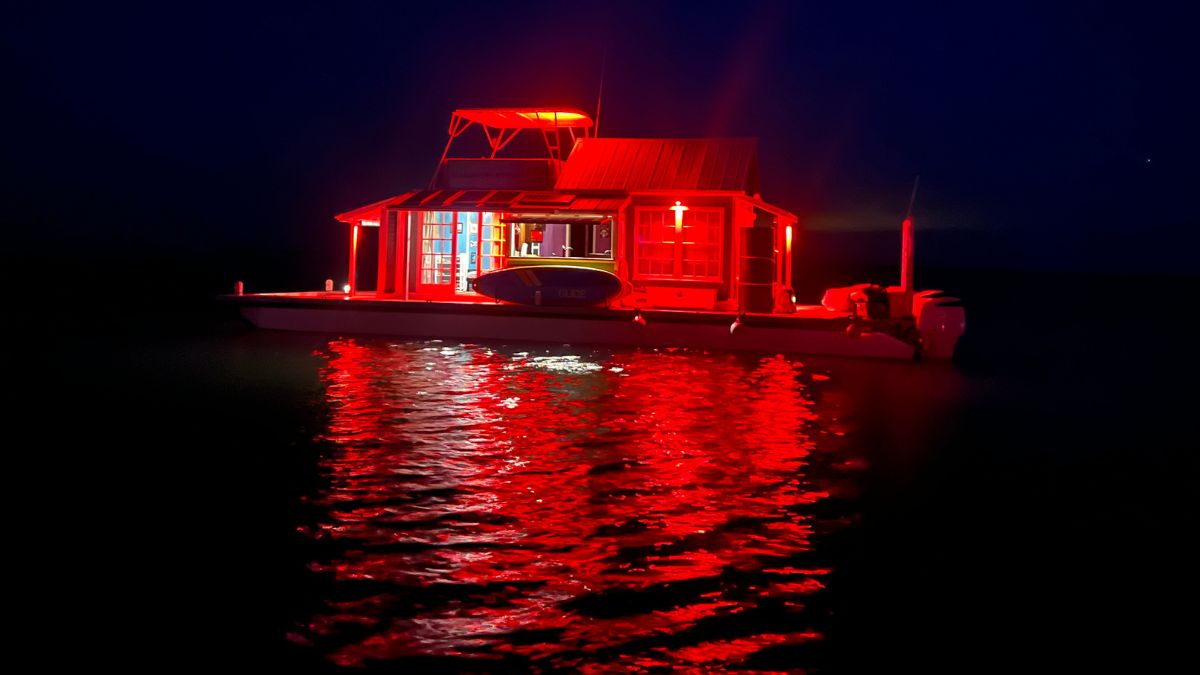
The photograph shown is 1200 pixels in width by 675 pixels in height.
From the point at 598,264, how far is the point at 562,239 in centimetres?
135

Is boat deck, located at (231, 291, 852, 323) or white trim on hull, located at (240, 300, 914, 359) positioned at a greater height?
boat deck, located at (231, 291, 852, 323)

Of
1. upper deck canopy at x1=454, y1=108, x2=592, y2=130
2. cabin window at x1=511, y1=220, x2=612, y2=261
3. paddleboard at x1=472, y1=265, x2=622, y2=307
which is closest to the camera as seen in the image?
paddleboard at x1=472, y1=265, x2=622, y2=307

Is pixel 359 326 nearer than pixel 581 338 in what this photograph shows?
No

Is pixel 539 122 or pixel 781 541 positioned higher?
pixel 539 122

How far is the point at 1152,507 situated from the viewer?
10984 millimetres

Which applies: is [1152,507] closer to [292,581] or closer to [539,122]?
[292,581]

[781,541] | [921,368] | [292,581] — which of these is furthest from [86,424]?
[921,368]

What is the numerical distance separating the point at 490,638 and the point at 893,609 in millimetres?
2769

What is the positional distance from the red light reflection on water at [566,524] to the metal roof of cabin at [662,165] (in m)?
10.8

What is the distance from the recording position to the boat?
2509 centimetres

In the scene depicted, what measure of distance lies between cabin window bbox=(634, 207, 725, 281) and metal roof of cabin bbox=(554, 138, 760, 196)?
70 cm

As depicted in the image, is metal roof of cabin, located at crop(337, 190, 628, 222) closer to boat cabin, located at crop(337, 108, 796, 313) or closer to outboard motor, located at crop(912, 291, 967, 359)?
boat cabin, located at crop(337, 108, 796, 313)

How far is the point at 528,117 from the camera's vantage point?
29.3 metres

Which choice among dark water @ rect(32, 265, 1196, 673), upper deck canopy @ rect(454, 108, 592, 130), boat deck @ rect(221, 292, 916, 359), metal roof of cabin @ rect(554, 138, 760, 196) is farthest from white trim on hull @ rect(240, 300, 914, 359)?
upper deck canopy @ rect(454, 108, 592, 130)
